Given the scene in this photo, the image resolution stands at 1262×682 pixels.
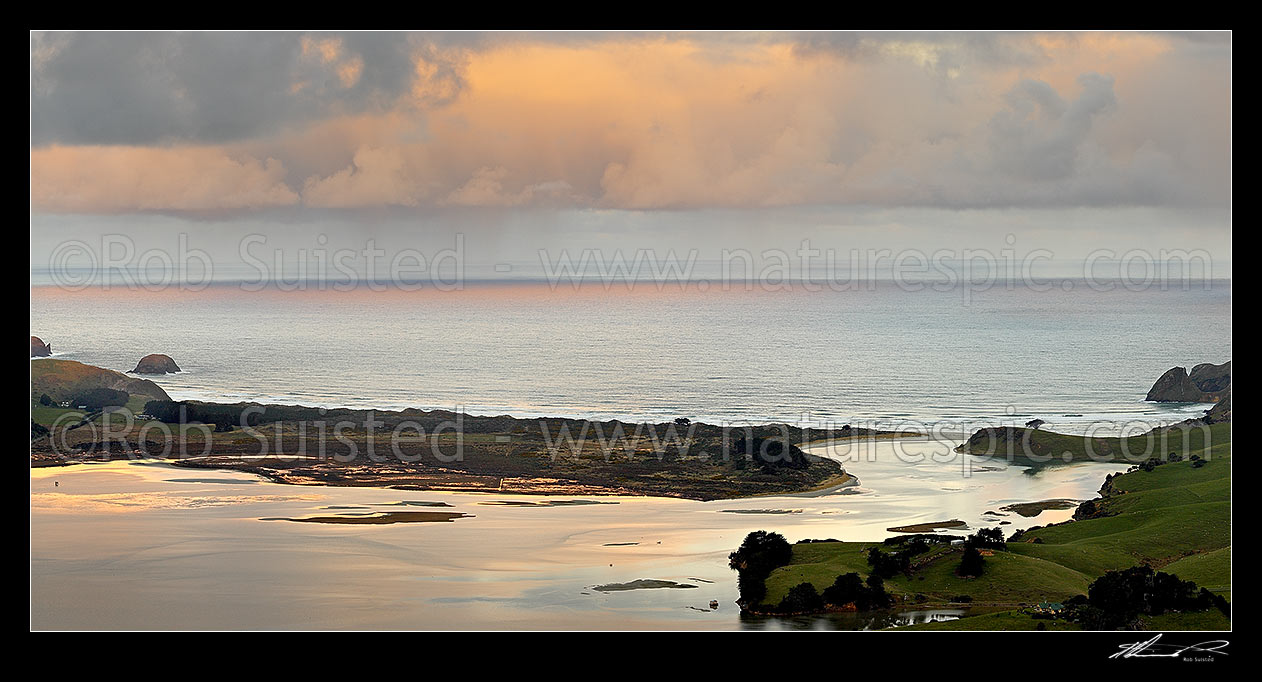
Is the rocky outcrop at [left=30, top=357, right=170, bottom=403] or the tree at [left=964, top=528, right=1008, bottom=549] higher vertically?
the rocky outcrop at [left=30, top=357, right=170, bottom=403]

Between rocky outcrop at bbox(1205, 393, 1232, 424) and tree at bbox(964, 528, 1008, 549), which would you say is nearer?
tree at bbox(964, 528, 1008, 549)

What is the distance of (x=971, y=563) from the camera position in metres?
21.4

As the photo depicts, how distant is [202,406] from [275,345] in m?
3.71

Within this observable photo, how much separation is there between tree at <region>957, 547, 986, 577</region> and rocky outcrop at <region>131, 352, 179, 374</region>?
21672mm

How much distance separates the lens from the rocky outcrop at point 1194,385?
3006 centimetres

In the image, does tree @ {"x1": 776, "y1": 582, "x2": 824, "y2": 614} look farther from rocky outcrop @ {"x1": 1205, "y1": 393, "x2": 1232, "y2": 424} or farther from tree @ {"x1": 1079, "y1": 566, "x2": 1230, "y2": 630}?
rocky outcrop @ {"x1": 1205, "y1": 393, "x2": 1232, "y2": 424}

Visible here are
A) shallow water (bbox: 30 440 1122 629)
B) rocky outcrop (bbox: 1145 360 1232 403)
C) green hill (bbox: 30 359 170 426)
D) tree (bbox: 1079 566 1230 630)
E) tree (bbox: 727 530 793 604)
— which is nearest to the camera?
tree (bbox: 1079 566 1230 630)

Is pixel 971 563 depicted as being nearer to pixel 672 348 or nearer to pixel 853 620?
pixel 853 620

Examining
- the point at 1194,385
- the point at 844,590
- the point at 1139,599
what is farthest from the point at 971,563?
the point at 1194,385

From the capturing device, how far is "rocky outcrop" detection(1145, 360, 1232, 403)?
30.1 metres

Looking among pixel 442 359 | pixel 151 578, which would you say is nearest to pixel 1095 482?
pixel 442 359

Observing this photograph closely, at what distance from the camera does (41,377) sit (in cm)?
2875
